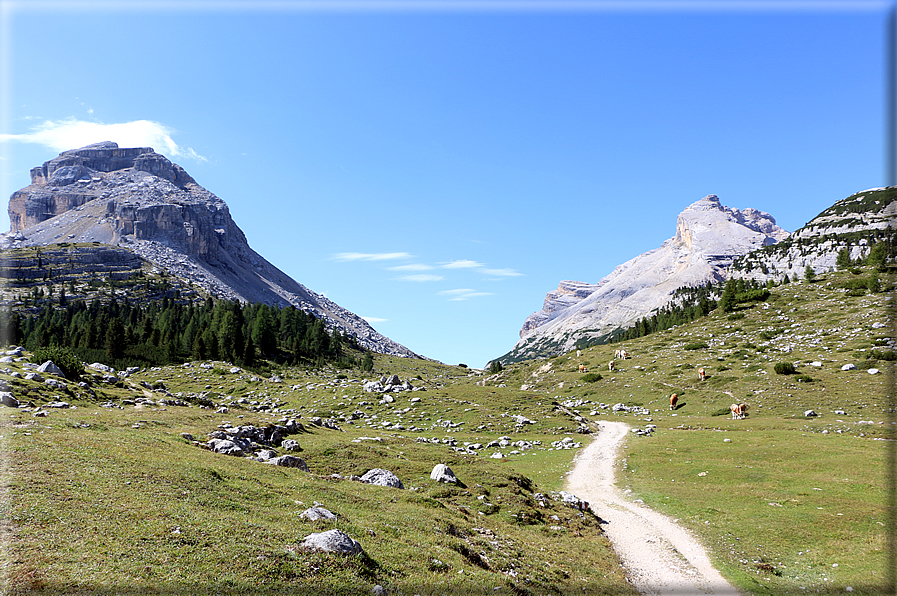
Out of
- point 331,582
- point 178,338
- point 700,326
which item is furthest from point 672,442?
point 178,338

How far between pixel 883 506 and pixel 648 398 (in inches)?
2265

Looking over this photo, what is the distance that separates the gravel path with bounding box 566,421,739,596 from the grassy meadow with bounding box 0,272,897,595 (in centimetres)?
88

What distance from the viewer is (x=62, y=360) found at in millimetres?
52219

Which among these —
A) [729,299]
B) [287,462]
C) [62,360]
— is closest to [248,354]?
[62,360]

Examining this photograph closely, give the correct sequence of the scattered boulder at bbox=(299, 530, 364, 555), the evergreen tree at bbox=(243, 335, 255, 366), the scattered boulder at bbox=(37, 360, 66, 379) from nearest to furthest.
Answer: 1. the scattered boulder at bbox=(299, 530, 364, 555)
2. the scattered boulder at bbox=(37, 360, 66, 379)
3. the evergreen tree at bbox=(243, 335, 255, 366)

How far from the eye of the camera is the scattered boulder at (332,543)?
1347cm

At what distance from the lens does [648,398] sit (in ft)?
266

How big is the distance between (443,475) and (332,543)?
16985 millimetres

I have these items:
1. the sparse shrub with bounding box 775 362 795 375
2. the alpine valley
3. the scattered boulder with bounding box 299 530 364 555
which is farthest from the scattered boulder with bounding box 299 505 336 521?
the sparse shrub with bounding box 775 362 795 375

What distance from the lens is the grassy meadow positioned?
39.4 ft

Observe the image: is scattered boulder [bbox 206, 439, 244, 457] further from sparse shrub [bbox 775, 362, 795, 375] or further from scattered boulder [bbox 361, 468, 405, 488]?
sparse shrub [bbox 775, 362, 795, 375]

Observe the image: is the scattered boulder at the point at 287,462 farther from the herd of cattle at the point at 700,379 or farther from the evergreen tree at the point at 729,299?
the evergreen tree at the point at 729,299

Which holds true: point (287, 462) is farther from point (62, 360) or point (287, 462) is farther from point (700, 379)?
point (700, 379)

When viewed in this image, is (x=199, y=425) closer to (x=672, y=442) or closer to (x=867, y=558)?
(x=867, y=558)
